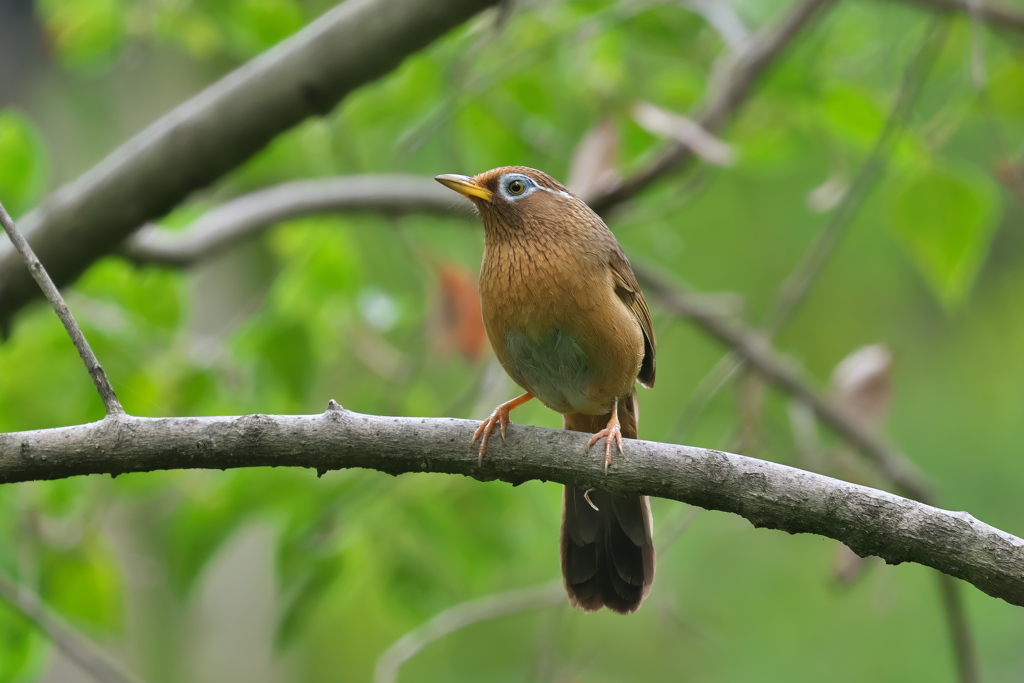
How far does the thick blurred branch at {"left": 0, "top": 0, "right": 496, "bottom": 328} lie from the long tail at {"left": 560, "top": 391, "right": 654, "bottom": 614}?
157cm

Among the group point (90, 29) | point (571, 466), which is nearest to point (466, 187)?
point (571, 466)

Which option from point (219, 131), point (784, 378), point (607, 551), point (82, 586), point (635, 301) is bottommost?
point (784, 378)

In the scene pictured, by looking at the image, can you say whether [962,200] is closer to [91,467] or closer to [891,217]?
[891,217]

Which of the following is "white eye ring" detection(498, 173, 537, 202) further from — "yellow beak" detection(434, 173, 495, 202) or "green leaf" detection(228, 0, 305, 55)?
"green leaf" detection(228, 0, 305, 55)

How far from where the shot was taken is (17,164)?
3.84 m

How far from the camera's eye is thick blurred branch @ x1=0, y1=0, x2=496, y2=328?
3.36m

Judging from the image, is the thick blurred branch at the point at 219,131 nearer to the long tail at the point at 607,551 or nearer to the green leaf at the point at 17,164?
the green leaf at the point at 17,164

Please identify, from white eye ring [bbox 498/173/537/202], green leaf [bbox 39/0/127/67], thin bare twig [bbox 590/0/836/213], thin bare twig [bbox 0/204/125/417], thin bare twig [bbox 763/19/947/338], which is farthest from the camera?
green leaf [bbox 39/0/127/67]

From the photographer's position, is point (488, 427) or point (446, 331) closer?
point (488, 427)

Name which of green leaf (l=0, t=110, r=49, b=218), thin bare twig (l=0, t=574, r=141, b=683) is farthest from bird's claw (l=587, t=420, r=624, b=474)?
green leaf (l=0, t=110, r=49, b=218)

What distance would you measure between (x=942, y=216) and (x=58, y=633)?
12.5ft

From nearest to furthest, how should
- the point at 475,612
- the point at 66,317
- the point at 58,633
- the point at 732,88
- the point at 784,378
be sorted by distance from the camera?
the point at 66,317 < the point at 58,633 < the point at 475,612 < the point at 732,88 < the point at 784,378

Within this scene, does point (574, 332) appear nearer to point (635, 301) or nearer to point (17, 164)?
point (635, 301)

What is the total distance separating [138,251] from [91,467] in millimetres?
2240
